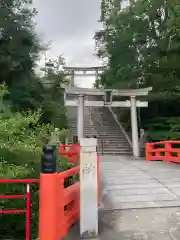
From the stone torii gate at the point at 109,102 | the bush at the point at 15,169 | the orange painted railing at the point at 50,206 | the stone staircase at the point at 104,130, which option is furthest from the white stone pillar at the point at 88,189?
the stone staircase at the point at 104,130

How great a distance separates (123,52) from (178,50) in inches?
204

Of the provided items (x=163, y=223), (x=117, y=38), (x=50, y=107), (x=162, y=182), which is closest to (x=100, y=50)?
(x=117, y=38)

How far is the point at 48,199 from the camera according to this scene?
433 centimetres

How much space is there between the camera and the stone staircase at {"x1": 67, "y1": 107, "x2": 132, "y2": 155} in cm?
2441

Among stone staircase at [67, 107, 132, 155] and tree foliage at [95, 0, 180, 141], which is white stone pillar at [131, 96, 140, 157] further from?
tree foliage at [95, 0, 180, 141]

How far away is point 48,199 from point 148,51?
24.2 metres

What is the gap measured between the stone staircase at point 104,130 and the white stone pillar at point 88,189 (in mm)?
18571

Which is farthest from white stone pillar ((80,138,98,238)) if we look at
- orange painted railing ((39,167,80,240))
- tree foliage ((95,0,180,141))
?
tree foliage ((95,0,180,141))

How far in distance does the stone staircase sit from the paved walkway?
50.5 ft

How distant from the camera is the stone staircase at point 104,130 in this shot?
24406mm

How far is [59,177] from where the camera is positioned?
4.60m

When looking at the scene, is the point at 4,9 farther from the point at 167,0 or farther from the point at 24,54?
the point at 167,0

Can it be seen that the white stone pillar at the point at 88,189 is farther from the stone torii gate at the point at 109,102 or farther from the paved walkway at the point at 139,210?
the stone torii gate at the point at 109,102

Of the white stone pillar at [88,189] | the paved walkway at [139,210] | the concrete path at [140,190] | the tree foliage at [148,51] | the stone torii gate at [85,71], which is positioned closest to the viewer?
the white stone pillar at [88,189]
